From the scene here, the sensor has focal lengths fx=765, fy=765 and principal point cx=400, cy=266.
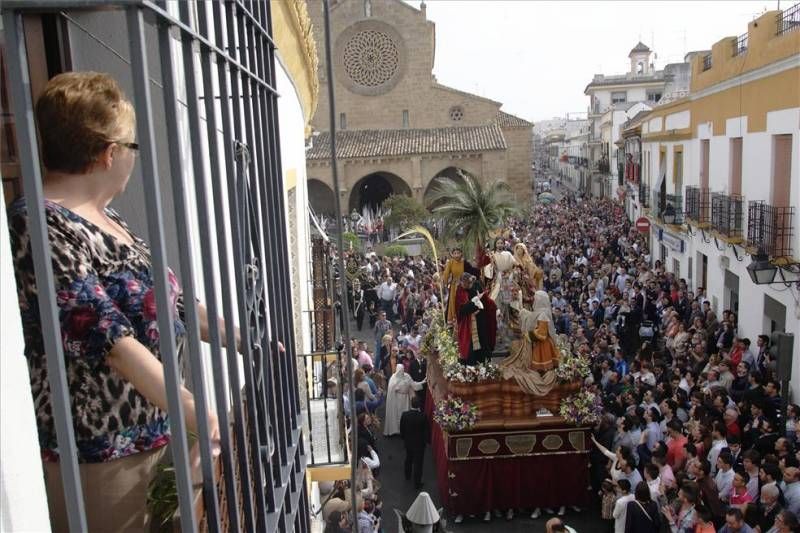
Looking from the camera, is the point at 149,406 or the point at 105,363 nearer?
the point at 105,363

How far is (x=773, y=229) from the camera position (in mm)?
11391

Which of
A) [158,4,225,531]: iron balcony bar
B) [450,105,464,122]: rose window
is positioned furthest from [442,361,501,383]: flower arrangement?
[450,105,464,122]: rose window

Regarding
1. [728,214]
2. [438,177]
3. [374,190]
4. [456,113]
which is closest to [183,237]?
[728,214]

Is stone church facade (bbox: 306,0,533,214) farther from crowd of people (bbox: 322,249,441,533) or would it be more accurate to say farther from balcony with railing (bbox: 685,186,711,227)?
balcony with railing (bbox: 685,186,711,227)

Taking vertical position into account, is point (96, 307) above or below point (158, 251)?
below

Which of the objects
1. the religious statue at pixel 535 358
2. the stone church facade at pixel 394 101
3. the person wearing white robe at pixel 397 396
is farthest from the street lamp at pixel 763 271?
the stone church facade at pixel 394 101

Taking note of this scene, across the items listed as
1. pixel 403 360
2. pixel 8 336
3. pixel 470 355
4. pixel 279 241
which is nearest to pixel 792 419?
pixel 470 355

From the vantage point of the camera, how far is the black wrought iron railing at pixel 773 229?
11.2m

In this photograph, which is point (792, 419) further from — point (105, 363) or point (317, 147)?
point (317, 147)

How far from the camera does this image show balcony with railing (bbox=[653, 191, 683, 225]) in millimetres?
18812

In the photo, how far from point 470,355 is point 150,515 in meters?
8.33

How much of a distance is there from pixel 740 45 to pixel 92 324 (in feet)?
49.1

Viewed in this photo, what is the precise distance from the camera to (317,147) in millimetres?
38031

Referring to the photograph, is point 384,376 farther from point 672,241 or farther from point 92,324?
point 92,324
